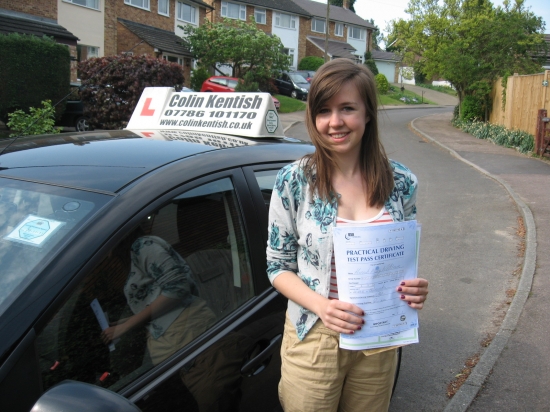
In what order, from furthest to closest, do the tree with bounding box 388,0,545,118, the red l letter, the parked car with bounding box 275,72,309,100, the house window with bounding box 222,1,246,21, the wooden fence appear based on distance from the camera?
the house window with bounding box 222,1,246,21, the parked car with bounding box 275,72,309,100, the tree with bounding box 388,0,545,118, the wooden fence, the red l letter

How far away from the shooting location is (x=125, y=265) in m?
1.93

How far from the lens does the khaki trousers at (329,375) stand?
6.47 ft

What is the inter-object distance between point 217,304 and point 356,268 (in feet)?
2.27

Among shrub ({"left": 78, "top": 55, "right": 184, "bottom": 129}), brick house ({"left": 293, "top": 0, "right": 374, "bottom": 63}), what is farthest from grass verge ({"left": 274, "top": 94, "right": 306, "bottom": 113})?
brick house ({"left": 293, "top": 0, "right": 374, "bottom": 63})

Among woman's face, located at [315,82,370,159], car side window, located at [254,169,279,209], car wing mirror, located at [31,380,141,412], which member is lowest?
car wing mirror, located at [31,380,141,412]

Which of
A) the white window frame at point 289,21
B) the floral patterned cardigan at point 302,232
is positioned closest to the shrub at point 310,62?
the white window frame at point 289,21

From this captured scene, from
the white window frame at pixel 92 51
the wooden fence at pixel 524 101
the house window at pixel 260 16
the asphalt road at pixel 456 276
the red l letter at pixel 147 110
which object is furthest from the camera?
the house window at pixel 260 16

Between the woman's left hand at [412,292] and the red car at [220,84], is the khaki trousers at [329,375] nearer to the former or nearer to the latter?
the woman's left hand at [412,292]

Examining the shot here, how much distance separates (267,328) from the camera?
239 cm

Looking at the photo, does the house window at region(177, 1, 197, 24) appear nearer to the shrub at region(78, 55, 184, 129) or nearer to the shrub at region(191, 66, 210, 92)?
the shrub at region(191, 66, 210, 92)

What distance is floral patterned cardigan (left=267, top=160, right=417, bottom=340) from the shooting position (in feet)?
6.36

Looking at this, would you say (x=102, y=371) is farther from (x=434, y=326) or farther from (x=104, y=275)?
(x=434, y=326)

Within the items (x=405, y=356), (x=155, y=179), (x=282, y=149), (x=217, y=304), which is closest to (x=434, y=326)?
(x=405, y=356)

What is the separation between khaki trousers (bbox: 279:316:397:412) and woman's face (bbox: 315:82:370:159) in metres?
0.66
